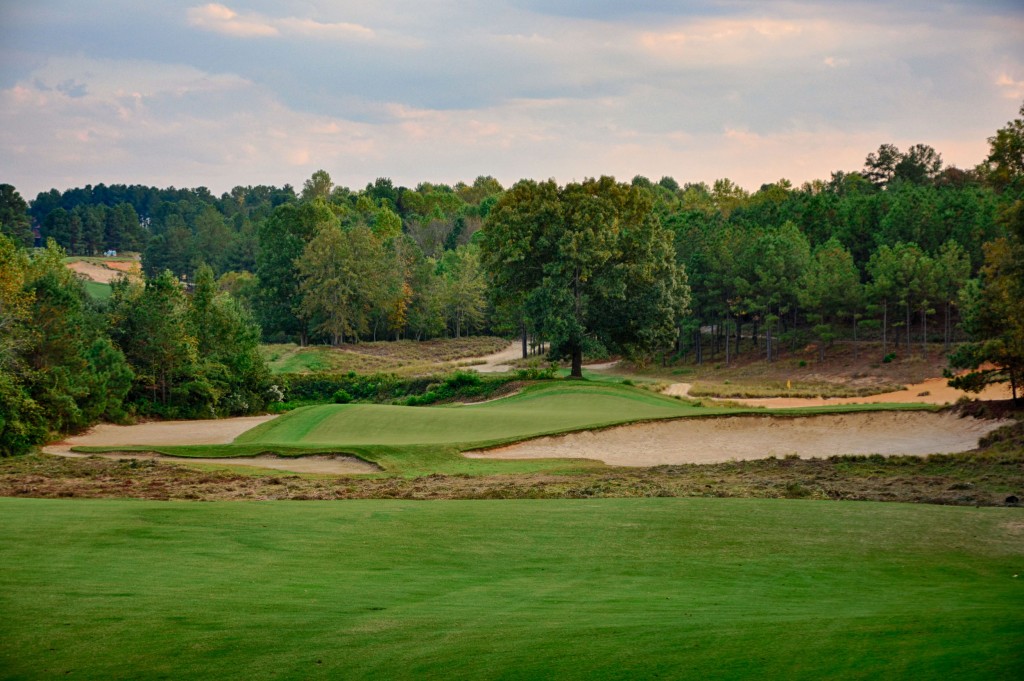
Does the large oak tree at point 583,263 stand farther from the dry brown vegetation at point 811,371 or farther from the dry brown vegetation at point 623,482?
the dry brown vegetation at point 623,482

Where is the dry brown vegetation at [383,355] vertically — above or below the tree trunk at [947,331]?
below

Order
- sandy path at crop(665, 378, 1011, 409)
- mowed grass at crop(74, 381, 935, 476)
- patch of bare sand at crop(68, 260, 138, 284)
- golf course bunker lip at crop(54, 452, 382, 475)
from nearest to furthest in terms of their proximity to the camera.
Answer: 1. golf course bunker lip at crop(54, 452, 382, 475)
2. mowed grass at crop(74, 381, 935, 476)
3. sandy path at crop(665, 378, 1011, 409)
4. patch of bare sand at crop(68, 260, 138, 284)

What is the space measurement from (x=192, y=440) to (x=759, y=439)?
20.3 metres

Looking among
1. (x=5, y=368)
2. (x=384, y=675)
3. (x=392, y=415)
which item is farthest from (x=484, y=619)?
(x=5, y=368)

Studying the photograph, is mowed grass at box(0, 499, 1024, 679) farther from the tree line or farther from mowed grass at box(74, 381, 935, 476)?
the tree line

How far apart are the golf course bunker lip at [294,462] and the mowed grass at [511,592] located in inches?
363

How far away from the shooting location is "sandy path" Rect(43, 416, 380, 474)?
25.1m

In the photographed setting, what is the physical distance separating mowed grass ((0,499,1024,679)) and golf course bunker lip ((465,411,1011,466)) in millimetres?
11994

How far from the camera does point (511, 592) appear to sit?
32.5 ft

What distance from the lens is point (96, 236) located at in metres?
180

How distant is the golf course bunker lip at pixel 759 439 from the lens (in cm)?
2709

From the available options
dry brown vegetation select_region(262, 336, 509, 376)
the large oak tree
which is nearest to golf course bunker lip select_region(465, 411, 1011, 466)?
the large oak tree

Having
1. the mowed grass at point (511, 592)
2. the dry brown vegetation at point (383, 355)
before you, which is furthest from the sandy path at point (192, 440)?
the dry brown vegetation at point (383, 355)

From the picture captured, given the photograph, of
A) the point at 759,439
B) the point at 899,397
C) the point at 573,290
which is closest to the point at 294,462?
the point at 759,439
